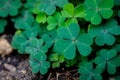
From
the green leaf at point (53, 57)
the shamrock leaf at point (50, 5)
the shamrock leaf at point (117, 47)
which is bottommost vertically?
the shamrock leaf at point (117, 47)

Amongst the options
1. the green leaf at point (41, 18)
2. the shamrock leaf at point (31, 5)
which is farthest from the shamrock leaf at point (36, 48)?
the shamrock leaf at point (31, 5)

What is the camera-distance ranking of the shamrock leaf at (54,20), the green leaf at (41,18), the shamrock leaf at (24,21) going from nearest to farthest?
the shamrock leaf at (54,20), the green leaf at (41,18), the shamrock leaf at (24,21)

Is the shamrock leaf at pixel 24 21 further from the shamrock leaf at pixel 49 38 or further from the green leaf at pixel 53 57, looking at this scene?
the green leaf at pixel 53 57

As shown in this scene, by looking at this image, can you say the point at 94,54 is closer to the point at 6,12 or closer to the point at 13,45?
the point at 13,45

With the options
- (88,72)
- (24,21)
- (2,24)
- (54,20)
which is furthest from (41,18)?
(88,72)

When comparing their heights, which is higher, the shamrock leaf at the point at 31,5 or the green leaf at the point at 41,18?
the shamrock leaf at the point at 31,5

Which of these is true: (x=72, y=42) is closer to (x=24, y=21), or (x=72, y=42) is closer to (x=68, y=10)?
(x=68, y=10)

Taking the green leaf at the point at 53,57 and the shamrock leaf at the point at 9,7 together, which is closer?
the green leaf at the point at 53,57
